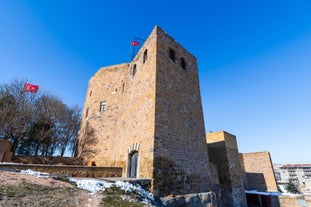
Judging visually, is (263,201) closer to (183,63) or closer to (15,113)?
(183,63)

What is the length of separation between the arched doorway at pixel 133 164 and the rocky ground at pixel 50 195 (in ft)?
11.0

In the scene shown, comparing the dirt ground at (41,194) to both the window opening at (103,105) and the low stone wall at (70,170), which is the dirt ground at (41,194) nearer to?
the low stone wall at (70,170)

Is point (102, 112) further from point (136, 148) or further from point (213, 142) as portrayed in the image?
point (213, 142)

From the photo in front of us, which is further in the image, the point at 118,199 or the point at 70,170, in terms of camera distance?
the point at 70,170

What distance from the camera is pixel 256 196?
17078 mm

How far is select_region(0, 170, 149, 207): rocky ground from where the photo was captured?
3074mm

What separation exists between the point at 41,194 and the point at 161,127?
4950 millimetres

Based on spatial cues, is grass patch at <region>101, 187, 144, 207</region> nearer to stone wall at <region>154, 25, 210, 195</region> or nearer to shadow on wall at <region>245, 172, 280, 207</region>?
stone wall at <region>154, 25, 210, 195</region>

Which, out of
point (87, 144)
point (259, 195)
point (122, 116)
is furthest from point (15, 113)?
point (259, 195)

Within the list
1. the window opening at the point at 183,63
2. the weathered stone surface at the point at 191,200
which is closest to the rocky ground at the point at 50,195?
the weathered stone surface at the point at 191,200

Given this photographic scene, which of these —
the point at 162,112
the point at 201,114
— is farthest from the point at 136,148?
the point at 201,114

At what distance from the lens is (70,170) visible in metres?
6.99

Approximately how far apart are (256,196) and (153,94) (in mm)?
17557

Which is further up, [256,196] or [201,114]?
[201,114]
